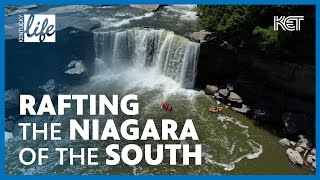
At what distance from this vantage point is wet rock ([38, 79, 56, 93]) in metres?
36.5

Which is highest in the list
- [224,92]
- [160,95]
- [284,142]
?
[224,92]

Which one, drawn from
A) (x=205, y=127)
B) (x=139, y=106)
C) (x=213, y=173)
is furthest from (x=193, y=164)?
(x=139, y=106)

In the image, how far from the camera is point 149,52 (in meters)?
39.2

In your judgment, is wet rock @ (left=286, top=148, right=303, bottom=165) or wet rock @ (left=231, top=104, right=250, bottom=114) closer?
wet rock @ (left=286, top=148, right=303, bottom=165)

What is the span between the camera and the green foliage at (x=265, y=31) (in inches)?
1141

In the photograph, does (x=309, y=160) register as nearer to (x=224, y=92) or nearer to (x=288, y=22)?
(x=224, y=92)

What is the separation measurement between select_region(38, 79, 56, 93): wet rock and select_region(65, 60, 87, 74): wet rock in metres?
1.63

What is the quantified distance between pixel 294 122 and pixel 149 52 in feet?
50.0

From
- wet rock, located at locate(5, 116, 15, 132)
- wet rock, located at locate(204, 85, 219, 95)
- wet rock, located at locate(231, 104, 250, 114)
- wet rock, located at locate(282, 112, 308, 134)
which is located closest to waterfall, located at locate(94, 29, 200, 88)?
wet rock, located at locate(204, 85, 219, 95)

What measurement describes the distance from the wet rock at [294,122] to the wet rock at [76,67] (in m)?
18.4

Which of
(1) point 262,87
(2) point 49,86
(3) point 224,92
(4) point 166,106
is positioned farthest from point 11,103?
(1) point 262,87

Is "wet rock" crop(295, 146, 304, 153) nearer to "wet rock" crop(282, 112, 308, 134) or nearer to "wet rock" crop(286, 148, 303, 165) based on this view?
"wet rock" crop(286, 148, 303, 165)

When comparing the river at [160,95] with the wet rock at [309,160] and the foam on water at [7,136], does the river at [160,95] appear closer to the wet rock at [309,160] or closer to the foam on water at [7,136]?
the foam on water at [7,136]

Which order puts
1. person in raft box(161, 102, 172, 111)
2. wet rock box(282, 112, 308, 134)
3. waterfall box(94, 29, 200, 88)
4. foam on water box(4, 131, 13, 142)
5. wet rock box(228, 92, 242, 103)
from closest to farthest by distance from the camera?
wet rock box(282, 112, 308, 134), foam on water box(4, 131, 13, 142), person in raft box(161, 102, 172, 111), wet rock box(228, 92, 242, 103), waterfall box(94, 29, 200, 88)
